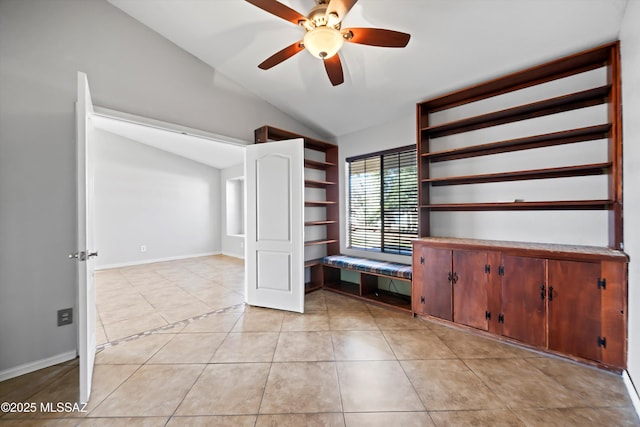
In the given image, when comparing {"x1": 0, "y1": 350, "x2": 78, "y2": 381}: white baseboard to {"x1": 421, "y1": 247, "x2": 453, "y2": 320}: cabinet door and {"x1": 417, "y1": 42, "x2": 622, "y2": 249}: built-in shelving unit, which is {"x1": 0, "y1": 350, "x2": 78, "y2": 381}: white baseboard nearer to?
{"x1": 421, "y1": 247, "x2": 453, "y2": 320}: cabinet door

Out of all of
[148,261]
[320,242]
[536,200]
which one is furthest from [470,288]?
[148,261]

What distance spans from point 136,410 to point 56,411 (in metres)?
0.51

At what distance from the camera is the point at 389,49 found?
2.44 meters

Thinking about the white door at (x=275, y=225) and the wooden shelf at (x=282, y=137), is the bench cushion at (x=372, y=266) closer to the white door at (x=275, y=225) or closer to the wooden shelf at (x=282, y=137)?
the white door at (x=275, y=225)

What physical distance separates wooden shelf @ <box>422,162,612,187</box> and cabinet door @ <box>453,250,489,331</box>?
792mm

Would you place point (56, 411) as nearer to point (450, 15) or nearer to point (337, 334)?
point (337, 334)

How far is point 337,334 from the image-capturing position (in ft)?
8.36

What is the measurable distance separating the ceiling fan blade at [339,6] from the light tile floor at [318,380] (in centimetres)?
249

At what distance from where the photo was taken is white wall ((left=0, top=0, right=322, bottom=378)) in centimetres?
198

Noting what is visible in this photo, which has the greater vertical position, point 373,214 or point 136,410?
point 373,214

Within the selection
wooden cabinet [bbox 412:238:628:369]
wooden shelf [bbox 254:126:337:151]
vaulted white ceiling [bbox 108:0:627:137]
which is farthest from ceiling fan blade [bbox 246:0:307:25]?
wooden cabinet [bbox 412:238:628:369]

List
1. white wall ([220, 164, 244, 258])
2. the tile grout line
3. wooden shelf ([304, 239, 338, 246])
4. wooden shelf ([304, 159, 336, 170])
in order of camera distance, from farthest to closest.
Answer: white wall ([220, 164, 244, 258]) → wooden shelf ([304, 159, 336, 170]) → wooden shelf ([304, 239, 338, 246]) → the tile grout line

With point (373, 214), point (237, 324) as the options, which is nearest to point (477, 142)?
point (373, 214)

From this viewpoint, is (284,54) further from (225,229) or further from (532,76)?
(225,229)
